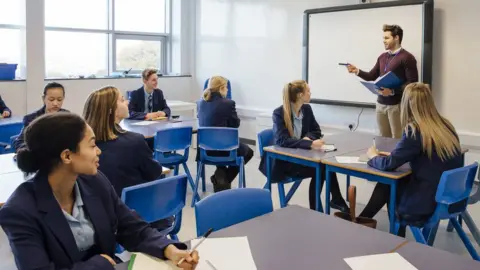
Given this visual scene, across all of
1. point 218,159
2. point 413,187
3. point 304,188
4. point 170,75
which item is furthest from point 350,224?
point 170,75

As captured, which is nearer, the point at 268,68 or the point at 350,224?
the point at 350,224

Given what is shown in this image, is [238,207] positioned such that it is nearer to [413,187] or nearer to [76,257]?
[76,257]

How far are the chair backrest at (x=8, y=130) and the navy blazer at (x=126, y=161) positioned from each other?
6.79ft

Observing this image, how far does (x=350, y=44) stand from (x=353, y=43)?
0.15 ft

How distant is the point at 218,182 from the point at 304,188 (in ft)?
3.35

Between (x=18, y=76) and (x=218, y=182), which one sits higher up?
(x=18, y=76)

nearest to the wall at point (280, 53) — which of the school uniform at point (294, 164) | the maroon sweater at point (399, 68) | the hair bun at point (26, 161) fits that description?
the maroon sweater at point (399, 68)

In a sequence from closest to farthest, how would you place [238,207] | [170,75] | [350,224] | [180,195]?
[350,224] < [238,207] < [180,195] < [170,75]

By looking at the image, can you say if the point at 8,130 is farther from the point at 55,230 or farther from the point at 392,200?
the point at 392,200

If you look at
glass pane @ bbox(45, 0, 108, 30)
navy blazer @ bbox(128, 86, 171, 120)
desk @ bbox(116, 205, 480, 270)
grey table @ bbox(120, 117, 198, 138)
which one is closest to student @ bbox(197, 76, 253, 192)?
grey table @ bbox(120, 117, 198, 138)

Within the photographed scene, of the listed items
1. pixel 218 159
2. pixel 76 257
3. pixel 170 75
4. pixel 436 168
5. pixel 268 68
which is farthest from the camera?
pixel 170 75

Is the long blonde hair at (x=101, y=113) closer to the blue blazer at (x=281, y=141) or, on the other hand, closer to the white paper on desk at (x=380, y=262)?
the blue blazer at (x=281, y=141)

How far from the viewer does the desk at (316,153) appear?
11.1 ft

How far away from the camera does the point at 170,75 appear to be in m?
8.43
